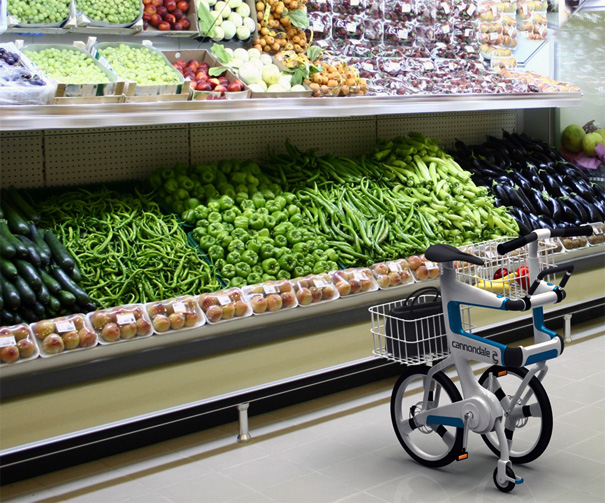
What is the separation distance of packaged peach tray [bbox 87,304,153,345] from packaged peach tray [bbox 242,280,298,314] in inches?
22.8

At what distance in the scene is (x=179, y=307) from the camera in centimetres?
376

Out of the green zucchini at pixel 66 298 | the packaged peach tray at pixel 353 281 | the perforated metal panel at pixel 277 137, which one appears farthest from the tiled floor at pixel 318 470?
the perforated metal panel at pixel 277 137

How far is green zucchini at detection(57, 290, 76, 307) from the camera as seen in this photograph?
142 inches

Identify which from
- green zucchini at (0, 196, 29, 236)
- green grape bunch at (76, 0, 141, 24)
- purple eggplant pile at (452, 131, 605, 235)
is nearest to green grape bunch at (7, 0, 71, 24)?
green grape bunch at (76, 0, 141, 24)

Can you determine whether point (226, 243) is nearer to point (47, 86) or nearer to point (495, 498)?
point (47, 86)

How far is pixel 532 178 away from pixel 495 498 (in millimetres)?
3370

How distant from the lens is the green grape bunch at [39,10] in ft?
13.4

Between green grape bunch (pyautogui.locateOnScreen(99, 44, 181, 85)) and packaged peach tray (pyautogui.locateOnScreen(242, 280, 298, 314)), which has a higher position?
green grape bunch (pyautogui.locateOnScreen(99, 44, 181, 85))

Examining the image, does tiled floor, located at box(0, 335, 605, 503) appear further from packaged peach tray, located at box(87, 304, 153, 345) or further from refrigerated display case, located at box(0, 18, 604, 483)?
packaged peach tray, located at box(87, 304, 153, 345)

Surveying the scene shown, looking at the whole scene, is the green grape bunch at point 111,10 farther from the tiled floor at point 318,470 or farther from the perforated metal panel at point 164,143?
the tiled floor at point 318,470

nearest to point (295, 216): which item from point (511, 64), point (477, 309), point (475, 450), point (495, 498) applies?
point (477, 309)

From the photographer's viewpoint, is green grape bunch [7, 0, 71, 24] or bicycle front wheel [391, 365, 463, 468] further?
green grape bunch [7, 0, 71, 24]

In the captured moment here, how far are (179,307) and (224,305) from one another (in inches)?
9.4

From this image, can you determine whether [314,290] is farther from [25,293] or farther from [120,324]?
[25,293]
